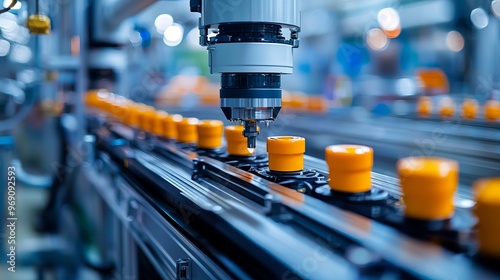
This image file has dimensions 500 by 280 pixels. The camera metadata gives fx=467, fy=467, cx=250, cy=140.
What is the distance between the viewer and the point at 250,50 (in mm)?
783

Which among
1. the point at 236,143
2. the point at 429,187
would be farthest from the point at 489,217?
the point at 236,143

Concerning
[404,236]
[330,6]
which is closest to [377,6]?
[330,6]

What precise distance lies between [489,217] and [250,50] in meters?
0.47

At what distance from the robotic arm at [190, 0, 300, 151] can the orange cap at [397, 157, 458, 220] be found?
0.34 m

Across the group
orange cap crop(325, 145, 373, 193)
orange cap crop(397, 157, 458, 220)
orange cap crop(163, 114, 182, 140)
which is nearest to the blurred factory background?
orange cap crop(163, 114, 182, 140)

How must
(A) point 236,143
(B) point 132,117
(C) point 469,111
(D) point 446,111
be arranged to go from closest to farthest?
→ (A) point 236,143 → (B) point 132,117 → (C) point 469,111 → (D) point 446,111

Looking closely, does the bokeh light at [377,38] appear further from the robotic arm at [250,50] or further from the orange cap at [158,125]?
the robotic arm at [250,50]

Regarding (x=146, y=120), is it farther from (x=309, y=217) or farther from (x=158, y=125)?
(x=309, y=217)

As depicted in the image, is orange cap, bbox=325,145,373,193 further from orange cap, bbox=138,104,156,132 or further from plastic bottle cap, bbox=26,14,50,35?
orange cap, bbox=138,104,156,132

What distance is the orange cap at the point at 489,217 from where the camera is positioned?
42 cm

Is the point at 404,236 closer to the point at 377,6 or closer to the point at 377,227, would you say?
the point at 377,227

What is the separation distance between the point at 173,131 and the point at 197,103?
258 cm

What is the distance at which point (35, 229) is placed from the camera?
2621 mm

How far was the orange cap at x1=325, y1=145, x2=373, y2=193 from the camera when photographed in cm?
62
